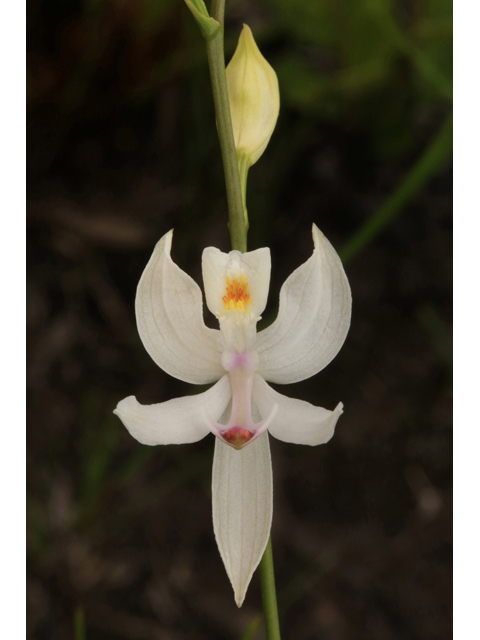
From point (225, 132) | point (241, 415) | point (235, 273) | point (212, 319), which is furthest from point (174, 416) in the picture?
point (212, 319)

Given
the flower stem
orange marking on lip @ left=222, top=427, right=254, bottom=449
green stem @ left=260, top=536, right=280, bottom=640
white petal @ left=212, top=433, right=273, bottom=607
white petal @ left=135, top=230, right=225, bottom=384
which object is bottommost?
green stem @ left=260, top=536, right=280, bottom=640

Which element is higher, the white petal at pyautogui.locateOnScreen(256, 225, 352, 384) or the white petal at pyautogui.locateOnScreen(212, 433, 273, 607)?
the white petal at pyautogui.locateOnScreen(256, 225, 352, 384)

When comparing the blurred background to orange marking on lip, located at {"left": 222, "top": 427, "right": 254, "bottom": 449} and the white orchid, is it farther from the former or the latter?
orange marking on lip, located at {"left": 222, "top": 427, "right": 254, "bottom": 449}

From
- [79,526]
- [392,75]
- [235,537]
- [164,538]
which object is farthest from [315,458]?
[392,75]

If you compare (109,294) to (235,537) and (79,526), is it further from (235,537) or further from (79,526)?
(235,537)

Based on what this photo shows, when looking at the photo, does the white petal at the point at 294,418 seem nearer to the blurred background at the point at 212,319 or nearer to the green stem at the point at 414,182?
the green stem at the point at 414,182

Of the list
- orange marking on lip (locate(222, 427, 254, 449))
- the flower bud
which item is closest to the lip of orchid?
orange marking on lip (locate(222, 427, 254, 449))
